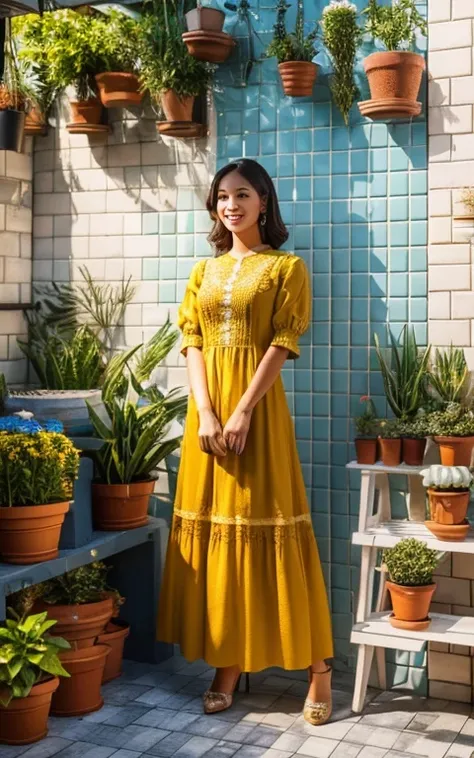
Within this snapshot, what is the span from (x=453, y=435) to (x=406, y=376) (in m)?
0.34

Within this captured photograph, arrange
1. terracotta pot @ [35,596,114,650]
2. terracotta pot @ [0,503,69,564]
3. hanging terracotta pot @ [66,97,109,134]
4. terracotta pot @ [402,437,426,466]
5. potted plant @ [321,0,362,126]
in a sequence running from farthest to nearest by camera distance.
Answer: hanging terracotta pot @ [66,97,109,134] < potted plant @ [321,0,362,126] < terracotta pot @ [402,437,426,466] < terracotta pot @ [35,596,114,650] < terracotta pot @ [0,503,69,564]

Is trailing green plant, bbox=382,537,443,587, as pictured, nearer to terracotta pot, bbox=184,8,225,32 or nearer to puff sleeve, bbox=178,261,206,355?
puff sleeve, bbox=178,261,206,355

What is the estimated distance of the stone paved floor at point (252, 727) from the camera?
144 inches

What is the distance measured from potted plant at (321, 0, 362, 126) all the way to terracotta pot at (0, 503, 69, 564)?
2.01m

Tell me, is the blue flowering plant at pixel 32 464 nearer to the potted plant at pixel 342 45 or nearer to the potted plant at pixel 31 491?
the potted plant at pixel 31 491

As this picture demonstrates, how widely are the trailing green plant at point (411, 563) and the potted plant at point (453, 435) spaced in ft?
1.17

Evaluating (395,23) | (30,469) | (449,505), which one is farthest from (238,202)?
(449,505)

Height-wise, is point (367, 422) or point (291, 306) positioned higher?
point (291, 306)

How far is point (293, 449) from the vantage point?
13.4 ft

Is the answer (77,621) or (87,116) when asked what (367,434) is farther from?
(87,116)

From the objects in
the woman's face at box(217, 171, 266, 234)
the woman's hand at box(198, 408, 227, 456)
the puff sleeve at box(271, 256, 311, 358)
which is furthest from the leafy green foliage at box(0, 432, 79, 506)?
the woman's face at box(217, 171, 266, 234)

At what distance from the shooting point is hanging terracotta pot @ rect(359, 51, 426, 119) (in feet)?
13.3

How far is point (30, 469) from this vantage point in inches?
145

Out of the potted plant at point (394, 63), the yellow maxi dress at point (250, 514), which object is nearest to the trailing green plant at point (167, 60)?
the potted plant at point (394, 63)
